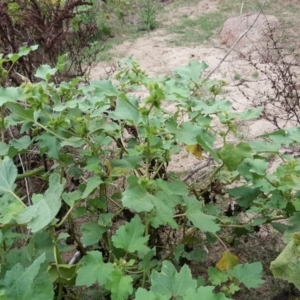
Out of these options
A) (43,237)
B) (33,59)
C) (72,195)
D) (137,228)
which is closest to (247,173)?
(137,228)

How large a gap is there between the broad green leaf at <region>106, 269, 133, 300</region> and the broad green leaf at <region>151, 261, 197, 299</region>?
5.5 inches

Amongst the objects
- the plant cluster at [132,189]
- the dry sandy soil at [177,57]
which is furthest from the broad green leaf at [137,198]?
A: the dry sandy soil at [177,57]

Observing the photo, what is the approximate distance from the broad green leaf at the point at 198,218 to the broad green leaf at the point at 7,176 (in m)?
A: 0.56

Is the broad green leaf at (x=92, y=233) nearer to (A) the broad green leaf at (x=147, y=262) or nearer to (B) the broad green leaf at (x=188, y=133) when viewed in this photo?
(A) the broad green leaf at (x=147, y=262)

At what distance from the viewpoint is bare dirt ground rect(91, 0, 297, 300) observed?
7.63 feet

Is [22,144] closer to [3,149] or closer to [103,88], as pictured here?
[3,149]

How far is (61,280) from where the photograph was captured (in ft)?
5.12

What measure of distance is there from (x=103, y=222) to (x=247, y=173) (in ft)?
1.68

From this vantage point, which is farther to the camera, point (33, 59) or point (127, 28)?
point (127, 28)

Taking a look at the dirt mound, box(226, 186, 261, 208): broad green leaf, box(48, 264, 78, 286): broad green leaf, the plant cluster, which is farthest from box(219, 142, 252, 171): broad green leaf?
the dirt mound

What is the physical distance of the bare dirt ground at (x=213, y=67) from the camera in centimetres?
232

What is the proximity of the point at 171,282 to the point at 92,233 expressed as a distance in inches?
18.8

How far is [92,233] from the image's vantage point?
1650 millimetres

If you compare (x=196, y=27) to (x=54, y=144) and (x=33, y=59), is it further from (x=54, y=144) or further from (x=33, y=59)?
(x=54, y=144)
